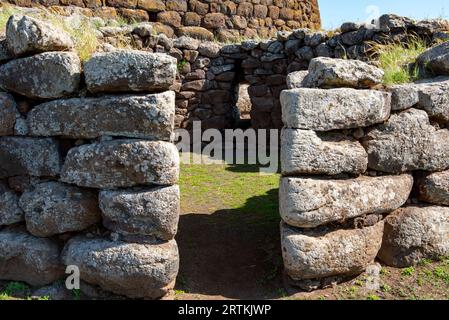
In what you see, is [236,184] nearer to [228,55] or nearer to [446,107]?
[446,107]

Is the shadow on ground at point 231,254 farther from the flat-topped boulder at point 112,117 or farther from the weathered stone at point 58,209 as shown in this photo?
the flat-topped boulder at point 112,117

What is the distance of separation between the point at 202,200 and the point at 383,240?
2.82 metres

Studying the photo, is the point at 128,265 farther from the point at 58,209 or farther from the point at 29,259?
the point at 29,259

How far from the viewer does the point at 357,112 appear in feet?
14.0

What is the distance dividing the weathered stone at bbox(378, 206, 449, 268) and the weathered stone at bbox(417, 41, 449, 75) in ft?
4.99

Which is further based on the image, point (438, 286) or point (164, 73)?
point (438, 286)

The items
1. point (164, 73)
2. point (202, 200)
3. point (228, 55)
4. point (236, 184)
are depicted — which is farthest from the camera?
point (228, 55)

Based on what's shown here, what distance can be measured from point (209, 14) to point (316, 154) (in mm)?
8420

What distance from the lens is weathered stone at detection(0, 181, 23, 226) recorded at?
416 cm

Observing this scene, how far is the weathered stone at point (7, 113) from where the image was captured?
13.3 feet

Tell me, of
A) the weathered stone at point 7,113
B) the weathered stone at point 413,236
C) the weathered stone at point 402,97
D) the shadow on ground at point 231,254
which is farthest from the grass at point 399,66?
the weathered stone at point 7,113

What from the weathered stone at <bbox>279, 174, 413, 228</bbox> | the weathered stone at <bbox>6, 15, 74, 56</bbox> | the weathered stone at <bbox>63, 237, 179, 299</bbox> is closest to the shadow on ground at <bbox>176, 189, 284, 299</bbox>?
the weathered stone at <bbox>63, 237, 179, 299</bbox>

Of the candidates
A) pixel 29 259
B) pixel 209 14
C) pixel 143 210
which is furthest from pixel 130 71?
pixel 209 14
